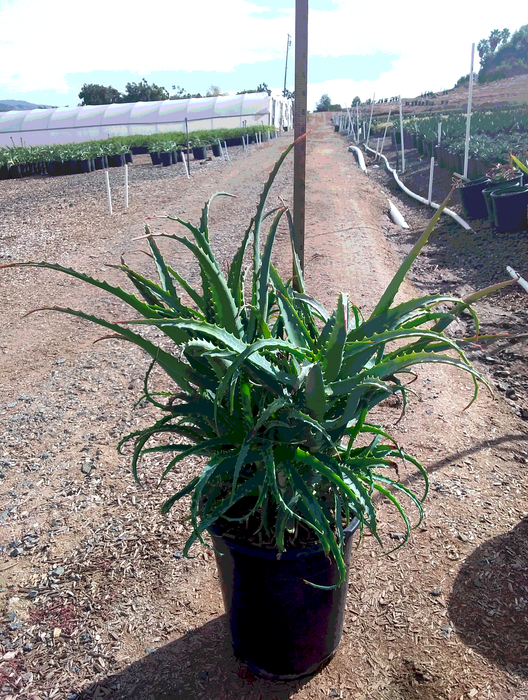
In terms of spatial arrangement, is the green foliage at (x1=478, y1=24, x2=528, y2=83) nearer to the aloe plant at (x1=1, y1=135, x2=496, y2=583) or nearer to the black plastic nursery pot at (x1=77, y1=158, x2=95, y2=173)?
the black plastic nursery pot at (x1=77, y1=158, x2=95, y2=173)

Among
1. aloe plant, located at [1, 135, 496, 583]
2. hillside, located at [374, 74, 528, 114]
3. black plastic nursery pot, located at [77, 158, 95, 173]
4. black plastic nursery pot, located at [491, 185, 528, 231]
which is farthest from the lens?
hillside, located at [374, 74, 528, 114]

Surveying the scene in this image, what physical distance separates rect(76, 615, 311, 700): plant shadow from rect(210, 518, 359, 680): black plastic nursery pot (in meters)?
0.06

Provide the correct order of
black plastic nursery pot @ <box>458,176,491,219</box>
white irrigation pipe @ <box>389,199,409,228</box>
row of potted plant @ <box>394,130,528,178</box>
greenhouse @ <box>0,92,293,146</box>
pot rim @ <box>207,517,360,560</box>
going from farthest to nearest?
greenhouse @ <box>0,92,293,146</box>, row of potted plant @ <box>394,130,528,178</box>, white irrigation pipe @ <box>389,199,409,228</box>, black plastic nursery pot @ <box>458,176,491,219</box>, pot rim @ <box>207,517,360,560</box>

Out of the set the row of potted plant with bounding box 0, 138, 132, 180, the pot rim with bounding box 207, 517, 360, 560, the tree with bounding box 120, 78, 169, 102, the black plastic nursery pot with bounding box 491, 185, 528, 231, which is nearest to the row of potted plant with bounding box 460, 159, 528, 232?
the black plastic nursery pot with bounding box 491, 185, 528, 231

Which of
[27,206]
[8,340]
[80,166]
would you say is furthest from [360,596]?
[80,166]

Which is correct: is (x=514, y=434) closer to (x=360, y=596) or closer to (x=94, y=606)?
(x=360, y=596)

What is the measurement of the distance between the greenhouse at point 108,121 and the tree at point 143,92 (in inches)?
1384

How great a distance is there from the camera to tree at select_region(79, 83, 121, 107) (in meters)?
63.3

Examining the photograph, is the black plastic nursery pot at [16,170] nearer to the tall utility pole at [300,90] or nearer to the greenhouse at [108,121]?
the greenhouse at [108,121]

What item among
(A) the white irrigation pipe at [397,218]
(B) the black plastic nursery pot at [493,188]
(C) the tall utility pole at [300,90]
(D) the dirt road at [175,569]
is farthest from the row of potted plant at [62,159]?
(C) the tall utility pole at [300,90]

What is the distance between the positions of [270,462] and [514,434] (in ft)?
7.86

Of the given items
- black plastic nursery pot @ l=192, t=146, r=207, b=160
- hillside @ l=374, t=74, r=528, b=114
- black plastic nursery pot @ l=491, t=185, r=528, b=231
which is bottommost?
black plastic nursery pot @ l=491, t=185, r=528, b=231

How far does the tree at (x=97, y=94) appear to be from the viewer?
63312 millimetres

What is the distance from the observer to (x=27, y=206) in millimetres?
11383
